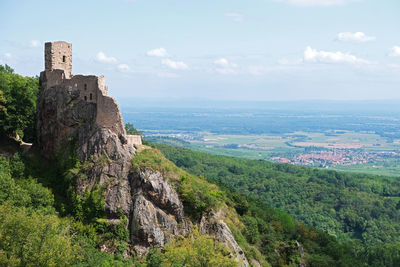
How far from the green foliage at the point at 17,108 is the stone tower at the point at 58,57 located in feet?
17.8

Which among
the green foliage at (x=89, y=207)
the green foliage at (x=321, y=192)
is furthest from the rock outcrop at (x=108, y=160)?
the green foliage at (x=321, y=192)

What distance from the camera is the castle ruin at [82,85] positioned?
43.0 meters

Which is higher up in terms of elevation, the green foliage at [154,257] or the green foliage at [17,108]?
the green foliage at [17,108]

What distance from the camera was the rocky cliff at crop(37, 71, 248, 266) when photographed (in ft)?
133

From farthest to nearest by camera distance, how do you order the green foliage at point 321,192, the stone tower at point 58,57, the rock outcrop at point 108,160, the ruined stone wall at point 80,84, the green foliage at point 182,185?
the green foliage at point 321,192, the stone tower at point 58,57, the green foliage at point 182,185, the ruined stone wall at point 80,84, the rock outcrop at point 108,160

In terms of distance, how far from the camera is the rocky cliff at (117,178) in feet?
133

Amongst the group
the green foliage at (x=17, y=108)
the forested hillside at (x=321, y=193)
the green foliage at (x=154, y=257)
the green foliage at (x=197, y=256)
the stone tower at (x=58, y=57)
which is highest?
the stone tower at (x=58, y=57)

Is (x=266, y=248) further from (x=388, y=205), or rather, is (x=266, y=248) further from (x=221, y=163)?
(x=221, y=163)

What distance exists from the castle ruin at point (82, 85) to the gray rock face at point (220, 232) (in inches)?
463

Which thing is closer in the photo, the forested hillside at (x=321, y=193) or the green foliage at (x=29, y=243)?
the green foliage at (x=29, y=243)

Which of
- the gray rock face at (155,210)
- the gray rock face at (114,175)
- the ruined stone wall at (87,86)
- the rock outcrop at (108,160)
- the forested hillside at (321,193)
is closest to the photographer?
the gray rock face at (155,210)

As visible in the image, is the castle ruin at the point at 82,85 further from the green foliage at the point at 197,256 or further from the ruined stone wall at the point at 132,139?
the green foliage at the point at 197,256

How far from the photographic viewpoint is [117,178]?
42.1 metres

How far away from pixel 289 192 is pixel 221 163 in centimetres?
3015
